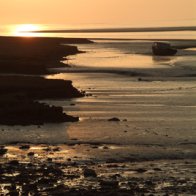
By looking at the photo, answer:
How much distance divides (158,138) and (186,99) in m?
12.2

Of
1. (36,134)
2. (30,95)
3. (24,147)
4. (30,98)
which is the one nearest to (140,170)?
(24,147)

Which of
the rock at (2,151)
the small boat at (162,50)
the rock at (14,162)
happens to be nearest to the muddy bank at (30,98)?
the rock at (2,151)

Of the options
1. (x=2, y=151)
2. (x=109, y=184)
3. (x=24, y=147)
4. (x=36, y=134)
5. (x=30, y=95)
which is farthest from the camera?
(x=30, y=95)

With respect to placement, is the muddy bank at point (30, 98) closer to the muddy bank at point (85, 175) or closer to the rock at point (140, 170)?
the muddy bank at point (85, 175)

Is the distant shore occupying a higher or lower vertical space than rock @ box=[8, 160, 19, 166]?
higher

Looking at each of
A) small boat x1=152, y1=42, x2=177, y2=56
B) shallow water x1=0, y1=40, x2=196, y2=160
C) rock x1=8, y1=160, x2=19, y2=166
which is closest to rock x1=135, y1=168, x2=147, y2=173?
shallow water x1=0, y1=40, x2=196, y2=160

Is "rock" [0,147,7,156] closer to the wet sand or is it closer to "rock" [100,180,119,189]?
the wet sand

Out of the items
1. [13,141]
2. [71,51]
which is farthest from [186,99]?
[71,51]

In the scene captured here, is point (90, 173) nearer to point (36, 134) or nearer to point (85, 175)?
point (85, 175)

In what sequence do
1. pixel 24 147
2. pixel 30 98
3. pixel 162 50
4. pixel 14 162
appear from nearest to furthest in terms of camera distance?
pixel 14 162 < pixel 24 147 < pixel 30 98 < pixel 162 50

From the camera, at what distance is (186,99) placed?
35.9m

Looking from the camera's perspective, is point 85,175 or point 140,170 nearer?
point 85,175

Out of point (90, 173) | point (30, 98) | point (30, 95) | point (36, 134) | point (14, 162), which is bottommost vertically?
point (90, 173)

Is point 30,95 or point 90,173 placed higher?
point 30,95
